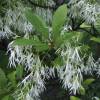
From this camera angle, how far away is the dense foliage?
1.54 meters

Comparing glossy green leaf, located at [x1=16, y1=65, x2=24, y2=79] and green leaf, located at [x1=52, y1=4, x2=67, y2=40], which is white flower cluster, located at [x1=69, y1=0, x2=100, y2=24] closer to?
green leaf, located at [x1=52, y1=4, x2=67, y2=40]

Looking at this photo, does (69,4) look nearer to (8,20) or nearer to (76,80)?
(8,20)

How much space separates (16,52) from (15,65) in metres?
0.08

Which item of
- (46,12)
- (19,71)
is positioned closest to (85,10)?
(46,12)

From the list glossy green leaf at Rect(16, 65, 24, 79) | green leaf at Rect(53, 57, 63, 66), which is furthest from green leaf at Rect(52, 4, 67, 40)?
glossy green leaf at Rect(16, 65, 24, 79)

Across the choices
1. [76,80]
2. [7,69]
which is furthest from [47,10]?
[76,80]

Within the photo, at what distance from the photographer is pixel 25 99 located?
1.59 meters

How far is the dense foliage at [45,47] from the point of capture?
5.06 ft

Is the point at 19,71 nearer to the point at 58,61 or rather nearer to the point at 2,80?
the point at 2,80

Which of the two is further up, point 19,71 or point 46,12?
point 46,12

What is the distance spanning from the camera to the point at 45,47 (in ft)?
5.02

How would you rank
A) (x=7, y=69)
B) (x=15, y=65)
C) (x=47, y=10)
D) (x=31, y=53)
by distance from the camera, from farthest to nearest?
(x=47, y=10), (x=7, y=69), (x=15, y=65), (x=31, y=53)

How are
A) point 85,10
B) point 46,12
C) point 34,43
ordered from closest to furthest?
A: point 34,43 < point 85,10 < point 46,12

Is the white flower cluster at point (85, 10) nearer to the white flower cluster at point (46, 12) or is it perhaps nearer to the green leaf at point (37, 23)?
the white flower cluster at point (46, 12)
